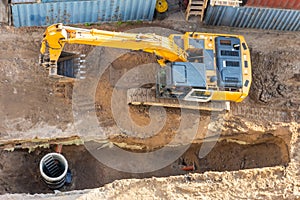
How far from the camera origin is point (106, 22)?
25531 mm

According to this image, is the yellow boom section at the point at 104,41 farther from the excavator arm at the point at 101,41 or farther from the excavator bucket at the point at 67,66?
the excavator bucket at the point at 67,66

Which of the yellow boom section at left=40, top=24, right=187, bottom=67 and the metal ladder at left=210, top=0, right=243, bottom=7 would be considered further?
the metal ladder at left=210, top=0, right=243, bottom=7

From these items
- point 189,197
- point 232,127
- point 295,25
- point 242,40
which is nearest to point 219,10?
Answer: point 242,40

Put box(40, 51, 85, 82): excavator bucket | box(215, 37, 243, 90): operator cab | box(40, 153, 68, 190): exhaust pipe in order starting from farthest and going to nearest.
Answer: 1. box(215, 37, 243, 90): operator cab
2. box(40, 51, 85, 82): excavator bucket
3. box(40, 153, 68, 190): exhaust pipe

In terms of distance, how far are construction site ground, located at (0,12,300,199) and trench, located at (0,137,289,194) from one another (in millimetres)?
44

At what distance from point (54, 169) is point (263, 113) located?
32.4 ft

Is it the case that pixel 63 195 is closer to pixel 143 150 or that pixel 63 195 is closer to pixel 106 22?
pixel 143 150

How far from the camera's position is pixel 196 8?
25.7 meters

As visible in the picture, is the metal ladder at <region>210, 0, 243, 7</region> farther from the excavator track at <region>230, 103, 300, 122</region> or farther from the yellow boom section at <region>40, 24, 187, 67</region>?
the excavator track at <region>230, 103, 300, 122</region>

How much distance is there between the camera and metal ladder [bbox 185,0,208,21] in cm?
2559

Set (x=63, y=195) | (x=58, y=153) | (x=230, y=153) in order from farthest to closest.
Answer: (x=230, y=153) < (x=58, y=153) < (x=63, y=195)

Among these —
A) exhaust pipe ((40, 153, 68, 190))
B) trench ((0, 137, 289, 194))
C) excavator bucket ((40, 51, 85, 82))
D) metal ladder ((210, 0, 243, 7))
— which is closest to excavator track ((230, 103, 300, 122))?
trench ((0, 137, 289, 194))

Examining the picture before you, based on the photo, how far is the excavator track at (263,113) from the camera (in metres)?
24.5

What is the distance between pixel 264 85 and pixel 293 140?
3.04 meters
